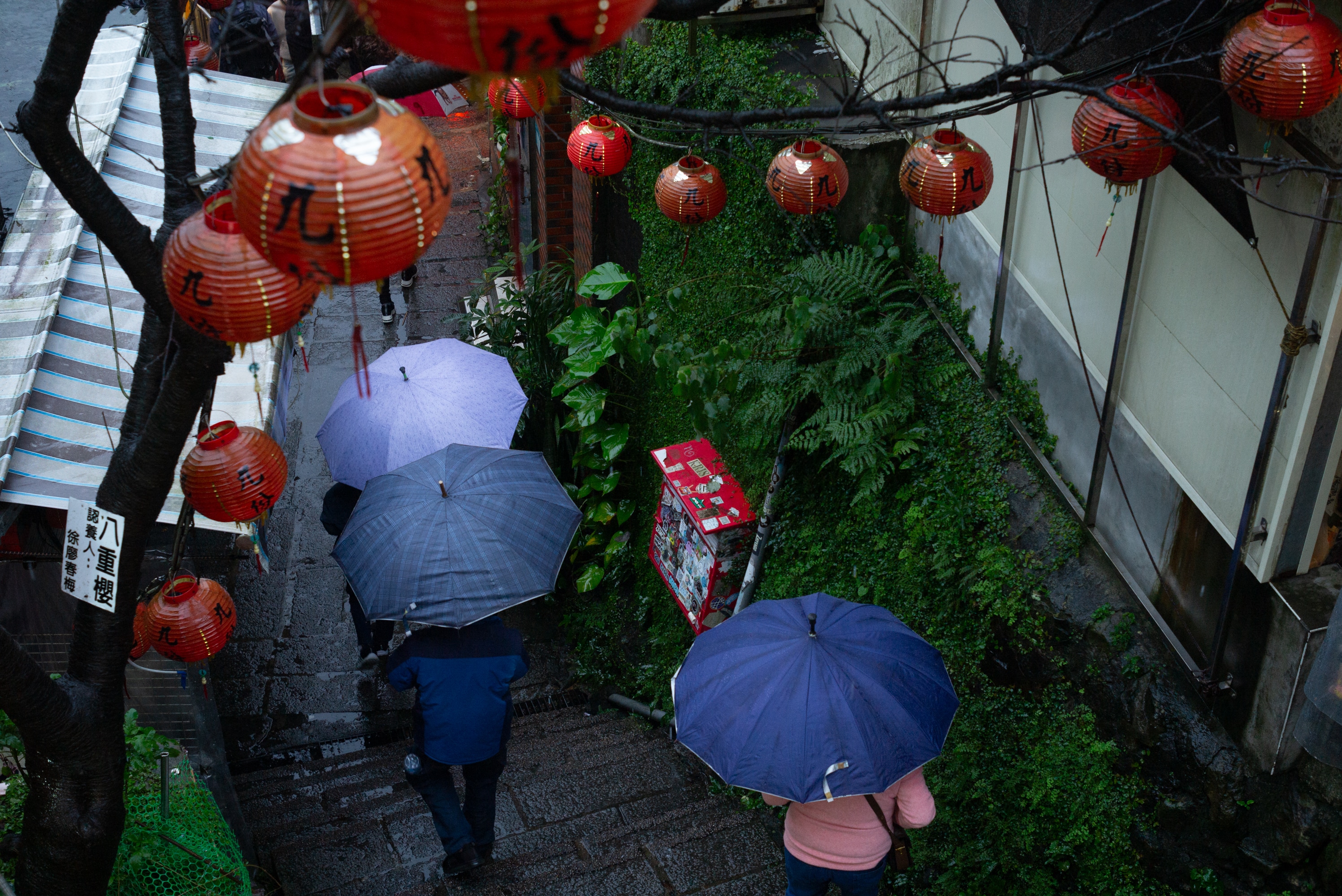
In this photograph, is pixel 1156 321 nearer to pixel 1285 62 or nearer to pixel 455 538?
pixel 1285 62

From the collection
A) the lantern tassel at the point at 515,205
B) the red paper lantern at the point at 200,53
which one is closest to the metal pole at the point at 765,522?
the lantern tassel at the point at 515,205

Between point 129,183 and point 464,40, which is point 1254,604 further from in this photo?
point 129,183

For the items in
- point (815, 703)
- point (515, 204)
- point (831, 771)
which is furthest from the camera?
point (515, 204)

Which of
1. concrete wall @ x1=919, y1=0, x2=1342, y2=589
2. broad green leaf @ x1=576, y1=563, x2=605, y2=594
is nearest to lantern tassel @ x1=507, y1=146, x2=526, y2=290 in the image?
broad green leaf @ x1=576, y1=563, x2=605, y2=594

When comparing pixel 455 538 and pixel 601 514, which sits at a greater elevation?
pixel 455 538

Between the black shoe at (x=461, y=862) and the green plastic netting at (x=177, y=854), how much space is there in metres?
1.03

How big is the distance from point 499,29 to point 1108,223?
12.3 feet

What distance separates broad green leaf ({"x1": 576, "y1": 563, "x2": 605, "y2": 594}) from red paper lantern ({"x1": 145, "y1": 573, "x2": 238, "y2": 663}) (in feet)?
10.7

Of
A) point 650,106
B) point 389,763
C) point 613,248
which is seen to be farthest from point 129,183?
point 650,106

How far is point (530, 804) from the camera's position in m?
6.68

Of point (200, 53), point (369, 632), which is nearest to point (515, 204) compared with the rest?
point (200, 53)

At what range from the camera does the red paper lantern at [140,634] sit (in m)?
5.68

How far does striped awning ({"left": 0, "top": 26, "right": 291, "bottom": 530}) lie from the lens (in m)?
6.61

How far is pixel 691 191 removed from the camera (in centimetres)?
668
